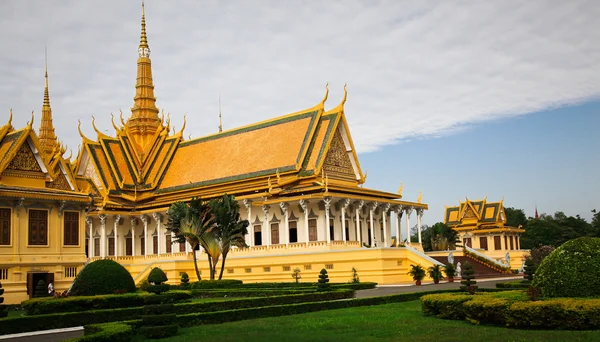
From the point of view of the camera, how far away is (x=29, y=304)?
17.4 metres

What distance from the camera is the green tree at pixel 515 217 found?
8331 centimetres

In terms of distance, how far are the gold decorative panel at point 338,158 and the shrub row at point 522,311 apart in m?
25.8

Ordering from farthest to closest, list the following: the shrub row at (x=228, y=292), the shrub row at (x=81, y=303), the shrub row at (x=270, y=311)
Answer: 1. the shrub row at (x=228, y=292)
2. the shrub row at (x=81, y=303)
3. the shrub row at (x=270, y=311)

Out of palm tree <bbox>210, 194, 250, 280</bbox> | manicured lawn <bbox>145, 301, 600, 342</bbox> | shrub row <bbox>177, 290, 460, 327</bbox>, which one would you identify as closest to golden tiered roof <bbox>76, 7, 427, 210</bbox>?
palm tree <bbox>210, 194, 250, 280</bbox>

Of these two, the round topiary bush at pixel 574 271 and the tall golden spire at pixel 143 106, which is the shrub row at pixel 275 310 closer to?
the round topiary bush at pixel 574 271

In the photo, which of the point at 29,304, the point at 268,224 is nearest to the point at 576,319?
the point at 29,304

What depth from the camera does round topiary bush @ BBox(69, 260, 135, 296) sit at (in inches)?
730

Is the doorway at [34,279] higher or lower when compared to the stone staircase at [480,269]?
higher

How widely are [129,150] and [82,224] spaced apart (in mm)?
21646

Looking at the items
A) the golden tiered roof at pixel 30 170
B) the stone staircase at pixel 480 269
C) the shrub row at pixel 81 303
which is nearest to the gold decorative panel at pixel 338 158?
the stone staircase at pixel 480 269

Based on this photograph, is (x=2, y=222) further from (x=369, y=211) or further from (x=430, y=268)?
(x=369, y=211)

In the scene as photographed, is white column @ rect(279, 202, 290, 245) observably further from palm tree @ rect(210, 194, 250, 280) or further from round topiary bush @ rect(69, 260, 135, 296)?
round topiary bush @ rect(69, 260, 135, 296)

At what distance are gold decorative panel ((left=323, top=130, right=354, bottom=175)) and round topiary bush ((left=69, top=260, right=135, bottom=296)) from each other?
21.5 metres

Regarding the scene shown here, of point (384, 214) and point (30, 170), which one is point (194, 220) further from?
point (384, 214)
